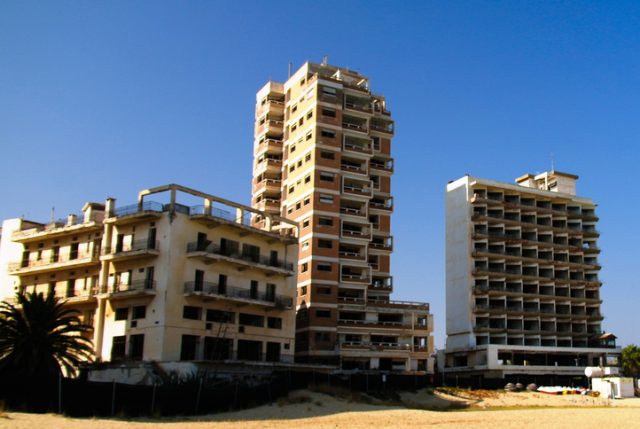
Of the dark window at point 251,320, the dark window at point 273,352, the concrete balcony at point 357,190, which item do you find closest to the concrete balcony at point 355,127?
the concrete balcony at point 357,190

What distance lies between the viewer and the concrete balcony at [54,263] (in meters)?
62.1


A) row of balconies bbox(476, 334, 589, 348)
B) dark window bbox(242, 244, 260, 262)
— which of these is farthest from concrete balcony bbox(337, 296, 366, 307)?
row of balconies bbox(476, 334, 589, 348)

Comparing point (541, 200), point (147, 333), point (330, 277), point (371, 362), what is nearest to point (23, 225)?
point (147, 333)

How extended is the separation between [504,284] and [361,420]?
202 ft

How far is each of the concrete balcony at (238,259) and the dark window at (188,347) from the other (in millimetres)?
6845

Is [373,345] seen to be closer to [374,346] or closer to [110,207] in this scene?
[374,346]

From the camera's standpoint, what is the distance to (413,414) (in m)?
48.5

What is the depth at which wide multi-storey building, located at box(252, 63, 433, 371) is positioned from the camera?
76.9 metres

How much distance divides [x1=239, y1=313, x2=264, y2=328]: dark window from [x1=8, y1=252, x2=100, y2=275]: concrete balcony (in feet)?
46.4

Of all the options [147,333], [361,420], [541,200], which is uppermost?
[541,200]

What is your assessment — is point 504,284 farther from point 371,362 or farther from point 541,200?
point 371,362

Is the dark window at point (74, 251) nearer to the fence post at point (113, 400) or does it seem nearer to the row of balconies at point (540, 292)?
the fence post at point (113, 400)

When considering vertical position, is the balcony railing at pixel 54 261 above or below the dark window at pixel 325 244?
below

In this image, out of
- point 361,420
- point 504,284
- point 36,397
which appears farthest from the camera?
point 504,284
